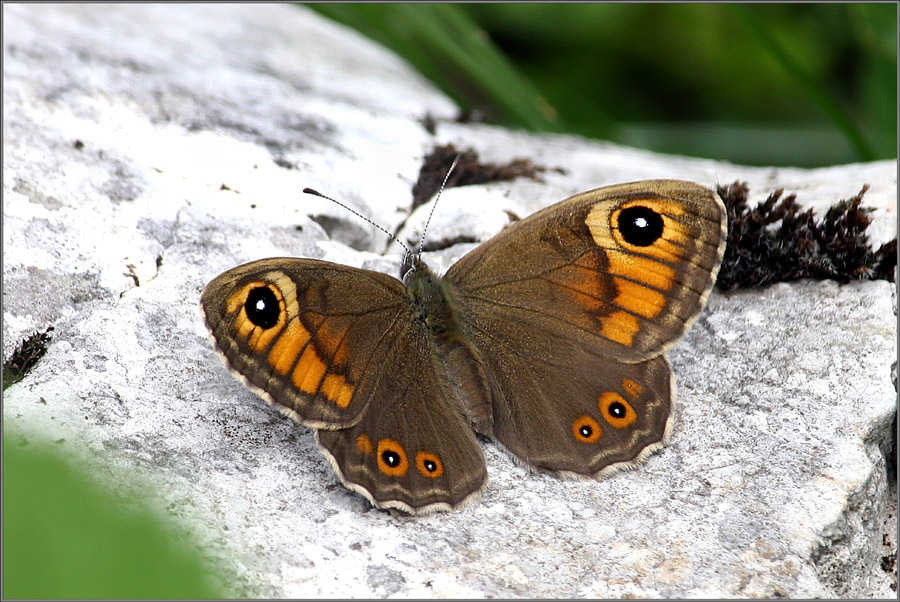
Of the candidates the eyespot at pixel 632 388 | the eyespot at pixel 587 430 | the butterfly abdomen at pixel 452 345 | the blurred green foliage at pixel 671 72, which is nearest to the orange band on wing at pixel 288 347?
the butterfly abdomen at pixel 452 345

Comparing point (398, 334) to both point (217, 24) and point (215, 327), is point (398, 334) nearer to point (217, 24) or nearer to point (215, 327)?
point (215, 327)

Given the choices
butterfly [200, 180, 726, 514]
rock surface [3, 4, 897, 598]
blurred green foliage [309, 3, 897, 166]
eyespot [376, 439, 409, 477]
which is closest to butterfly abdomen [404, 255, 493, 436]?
butterfly [200, 180, 726, 514]

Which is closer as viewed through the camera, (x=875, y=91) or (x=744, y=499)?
(x=744, y=499)

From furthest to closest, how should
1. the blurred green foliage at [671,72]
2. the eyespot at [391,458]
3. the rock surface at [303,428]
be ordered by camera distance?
the blurred green foliage at [671,72] → the eyespot at [391,458] → the rock surface at [303,428]

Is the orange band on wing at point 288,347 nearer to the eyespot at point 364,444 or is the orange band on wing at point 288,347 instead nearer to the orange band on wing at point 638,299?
the eyespot at point 364,444

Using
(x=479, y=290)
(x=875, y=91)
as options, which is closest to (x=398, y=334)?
(x=479, y=290)

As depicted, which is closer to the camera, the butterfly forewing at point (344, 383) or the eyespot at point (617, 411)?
the butterfly forewing at point (344, 383)
